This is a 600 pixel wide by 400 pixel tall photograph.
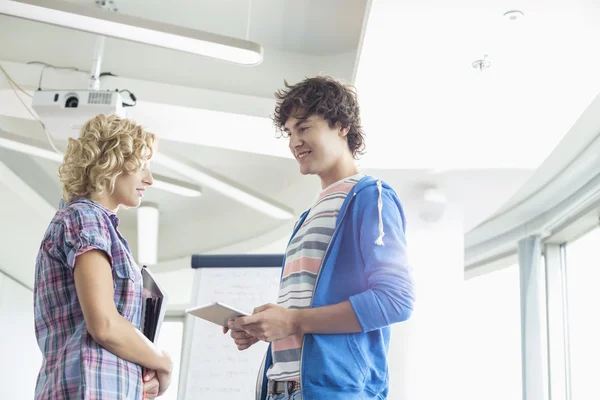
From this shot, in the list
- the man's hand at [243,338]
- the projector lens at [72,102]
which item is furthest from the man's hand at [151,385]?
the projector lens at [72,102]

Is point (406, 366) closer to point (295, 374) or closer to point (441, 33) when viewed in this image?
point (441, 33)

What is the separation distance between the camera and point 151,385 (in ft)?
5.27

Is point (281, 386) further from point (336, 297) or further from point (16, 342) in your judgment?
point (16, 342)

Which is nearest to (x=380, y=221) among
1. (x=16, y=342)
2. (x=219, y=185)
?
(x=219, y=185)

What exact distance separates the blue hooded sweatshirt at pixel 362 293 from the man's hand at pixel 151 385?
28cm

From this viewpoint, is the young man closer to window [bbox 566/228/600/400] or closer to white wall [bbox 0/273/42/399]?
window [bbox 566/228/600/400]

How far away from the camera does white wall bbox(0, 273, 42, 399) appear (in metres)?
7.25

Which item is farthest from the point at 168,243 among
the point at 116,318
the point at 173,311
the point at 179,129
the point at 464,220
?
the point at 116,318

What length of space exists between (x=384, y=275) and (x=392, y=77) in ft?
7.18

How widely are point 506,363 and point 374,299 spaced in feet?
15.7

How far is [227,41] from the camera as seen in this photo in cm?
305

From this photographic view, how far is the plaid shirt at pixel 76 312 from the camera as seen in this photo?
1.43 m

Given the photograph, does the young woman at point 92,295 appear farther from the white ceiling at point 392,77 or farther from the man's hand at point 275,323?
the white ceiling at point 392,77

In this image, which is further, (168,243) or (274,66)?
(168,243)
